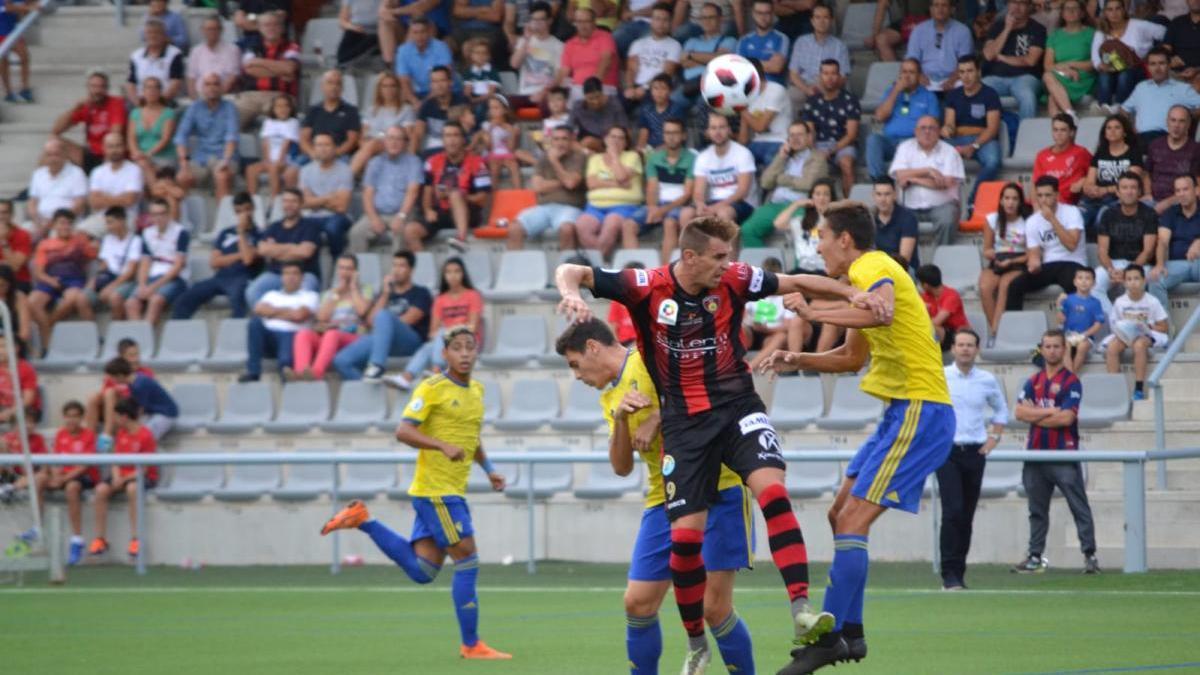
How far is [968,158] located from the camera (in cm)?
1870

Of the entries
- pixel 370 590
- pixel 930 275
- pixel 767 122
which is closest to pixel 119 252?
pixel 370 590

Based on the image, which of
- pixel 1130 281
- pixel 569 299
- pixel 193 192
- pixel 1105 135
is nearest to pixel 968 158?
pixel 1105 135

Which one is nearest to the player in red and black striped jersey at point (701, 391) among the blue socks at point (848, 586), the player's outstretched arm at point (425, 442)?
the blue socks at point (848, 586)

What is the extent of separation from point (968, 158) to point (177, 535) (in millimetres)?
8886

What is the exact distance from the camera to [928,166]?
Result: 1817 centimetres

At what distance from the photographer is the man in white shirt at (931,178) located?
713 inches

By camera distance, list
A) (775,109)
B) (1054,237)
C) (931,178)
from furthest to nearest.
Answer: (775,109)
(931,178)
(1054,237)

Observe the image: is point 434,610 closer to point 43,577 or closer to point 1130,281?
point 43,577

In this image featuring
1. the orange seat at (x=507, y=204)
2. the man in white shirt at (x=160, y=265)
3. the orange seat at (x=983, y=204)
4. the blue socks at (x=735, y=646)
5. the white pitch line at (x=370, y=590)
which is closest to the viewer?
the blue socks at (x=735, y=646)

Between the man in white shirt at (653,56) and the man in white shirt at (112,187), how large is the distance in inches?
230

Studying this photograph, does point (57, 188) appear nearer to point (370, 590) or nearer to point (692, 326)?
point (370, 590)

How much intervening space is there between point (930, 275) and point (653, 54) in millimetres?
5204

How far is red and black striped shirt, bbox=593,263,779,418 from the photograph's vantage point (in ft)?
26.5

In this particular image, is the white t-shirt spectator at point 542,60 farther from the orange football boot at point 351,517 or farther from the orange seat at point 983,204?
the orange football boot at point 351,517
